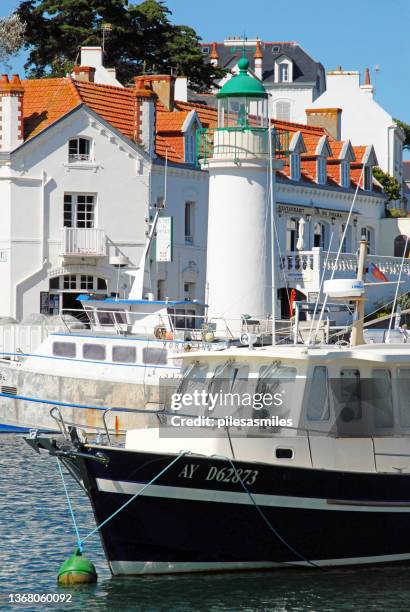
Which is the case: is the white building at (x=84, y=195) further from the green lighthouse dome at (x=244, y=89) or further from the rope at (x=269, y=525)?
the rope at (x=269, y=525)

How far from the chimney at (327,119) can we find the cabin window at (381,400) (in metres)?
47.0

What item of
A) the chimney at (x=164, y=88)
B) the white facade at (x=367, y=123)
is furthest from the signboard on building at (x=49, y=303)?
the white facade at (x=367, y=123)

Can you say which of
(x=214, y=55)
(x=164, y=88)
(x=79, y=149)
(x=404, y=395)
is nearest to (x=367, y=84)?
(x=214, y=55)

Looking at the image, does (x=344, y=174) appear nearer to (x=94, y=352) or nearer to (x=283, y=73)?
(x=94, y=352)

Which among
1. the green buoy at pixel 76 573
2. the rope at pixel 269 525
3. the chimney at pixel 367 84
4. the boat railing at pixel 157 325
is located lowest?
the green buoy at pixel 76 573

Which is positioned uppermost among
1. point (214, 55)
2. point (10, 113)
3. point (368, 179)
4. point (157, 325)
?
point (214, 55)

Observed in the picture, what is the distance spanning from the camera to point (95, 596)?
61.7 feet

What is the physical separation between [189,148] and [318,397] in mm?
33868

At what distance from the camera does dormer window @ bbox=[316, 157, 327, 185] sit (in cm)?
5897

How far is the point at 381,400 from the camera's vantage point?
2017 centimetres

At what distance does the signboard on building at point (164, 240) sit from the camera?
155 feet

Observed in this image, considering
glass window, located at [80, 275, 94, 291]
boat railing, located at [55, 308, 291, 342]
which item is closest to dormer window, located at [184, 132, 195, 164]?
glass window, located at [80, 275, 94, 291]

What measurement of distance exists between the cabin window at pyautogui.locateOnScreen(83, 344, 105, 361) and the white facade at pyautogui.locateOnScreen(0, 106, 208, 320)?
1192 cm

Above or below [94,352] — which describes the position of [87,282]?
above
